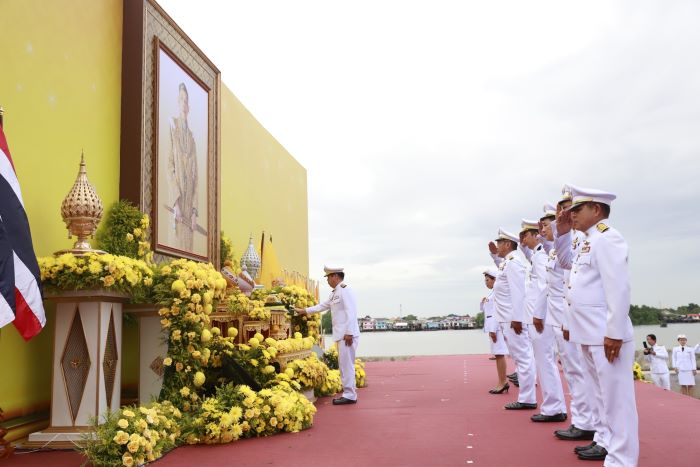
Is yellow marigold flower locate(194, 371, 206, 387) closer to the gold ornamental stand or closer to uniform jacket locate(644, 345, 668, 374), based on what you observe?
the gold ornamental stand

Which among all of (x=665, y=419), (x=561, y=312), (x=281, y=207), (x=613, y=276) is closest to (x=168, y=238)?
(x=561, y=312)

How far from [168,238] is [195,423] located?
2.53 meters

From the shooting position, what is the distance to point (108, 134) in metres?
5.72

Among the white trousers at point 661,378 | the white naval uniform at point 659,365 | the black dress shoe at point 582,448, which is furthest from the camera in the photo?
the white trousers at point 661,378

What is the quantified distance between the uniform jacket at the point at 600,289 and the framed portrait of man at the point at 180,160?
13.6ft

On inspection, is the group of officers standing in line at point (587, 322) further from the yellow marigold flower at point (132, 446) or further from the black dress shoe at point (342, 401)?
the yellow marigold flower at point (132, 446)

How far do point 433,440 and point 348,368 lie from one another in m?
2.36

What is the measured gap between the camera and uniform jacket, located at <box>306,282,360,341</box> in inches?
263

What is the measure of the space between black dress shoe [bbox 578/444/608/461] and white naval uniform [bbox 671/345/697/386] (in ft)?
32.5

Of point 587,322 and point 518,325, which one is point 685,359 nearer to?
point 518,325

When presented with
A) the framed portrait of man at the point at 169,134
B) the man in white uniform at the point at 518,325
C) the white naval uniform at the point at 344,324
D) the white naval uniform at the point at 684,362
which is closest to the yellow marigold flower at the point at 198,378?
the framed portrait of man at the point at 169,134

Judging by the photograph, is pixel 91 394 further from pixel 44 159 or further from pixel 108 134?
pixel 108 134

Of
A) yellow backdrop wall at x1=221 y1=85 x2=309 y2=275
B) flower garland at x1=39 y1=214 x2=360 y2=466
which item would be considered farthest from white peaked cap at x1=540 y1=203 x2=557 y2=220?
yellow backdrop wall at x1=221 y1=85 x2=309 y2=275

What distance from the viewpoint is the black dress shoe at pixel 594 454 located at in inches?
141
